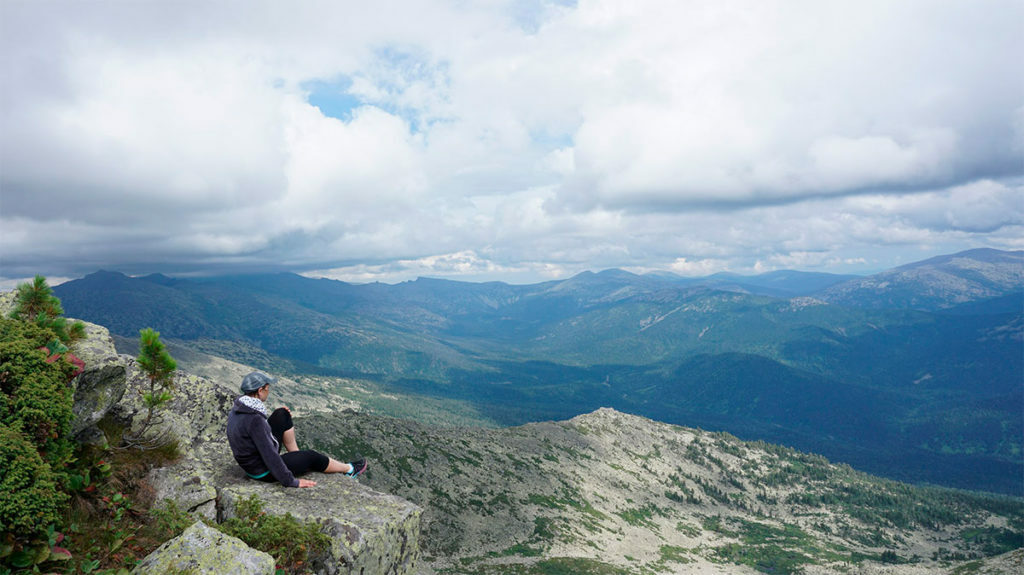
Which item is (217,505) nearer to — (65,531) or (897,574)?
(65,531)

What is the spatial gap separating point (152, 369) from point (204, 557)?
10.1 metres

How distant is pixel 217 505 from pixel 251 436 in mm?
2135

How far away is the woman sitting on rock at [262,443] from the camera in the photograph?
14562 mm

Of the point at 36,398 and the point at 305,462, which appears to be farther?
the point at 305,462

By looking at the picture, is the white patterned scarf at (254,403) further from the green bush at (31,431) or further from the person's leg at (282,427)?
the green bush at (31,431)

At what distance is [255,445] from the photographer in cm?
1485

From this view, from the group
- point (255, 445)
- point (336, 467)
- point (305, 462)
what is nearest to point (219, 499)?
point (255, 445)

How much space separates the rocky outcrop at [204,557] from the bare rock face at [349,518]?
2128 mm

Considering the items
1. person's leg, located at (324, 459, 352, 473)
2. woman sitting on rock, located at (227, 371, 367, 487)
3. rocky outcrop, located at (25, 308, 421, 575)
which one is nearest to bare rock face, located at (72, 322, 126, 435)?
rocky outcrop, located at (25, 308, 421, 575)

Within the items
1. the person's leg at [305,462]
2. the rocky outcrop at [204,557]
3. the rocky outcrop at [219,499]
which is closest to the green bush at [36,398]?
the rocky outcrop at [219,499]

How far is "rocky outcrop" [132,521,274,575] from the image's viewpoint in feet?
32.0

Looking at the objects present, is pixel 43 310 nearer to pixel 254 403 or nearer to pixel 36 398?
pixel 36 398

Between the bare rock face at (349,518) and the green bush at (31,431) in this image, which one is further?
the bare rock face at (349,518)

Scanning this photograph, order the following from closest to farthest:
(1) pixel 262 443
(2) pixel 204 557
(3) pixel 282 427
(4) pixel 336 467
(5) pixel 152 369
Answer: (2) pixel 204 557, (1) pixel 262 443, (3) pixel 282 427, (4) pixel 336 467, (5) pixel 152 369
